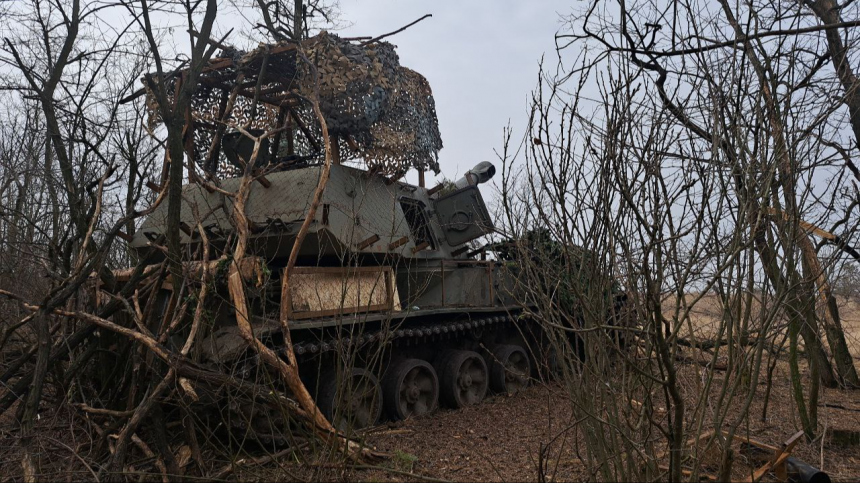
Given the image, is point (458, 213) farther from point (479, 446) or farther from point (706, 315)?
point (706, 315)

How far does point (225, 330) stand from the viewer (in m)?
6.32

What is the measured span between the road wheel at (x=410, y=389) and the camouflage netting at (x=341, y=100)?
2459mm

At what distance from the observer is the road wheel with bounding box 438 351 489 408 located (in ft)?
29.1

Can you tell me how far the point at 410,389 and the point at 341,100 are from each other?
11.7 feet

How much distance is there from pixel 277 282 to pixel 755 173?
15.8 feet

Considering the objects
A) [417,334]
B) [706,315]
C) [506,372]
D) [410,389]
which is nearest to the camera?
[706,315]

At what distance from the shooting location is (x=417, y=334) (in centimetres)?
793

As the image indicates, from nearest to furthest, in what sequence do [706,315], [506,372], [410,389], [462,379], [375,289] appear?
[706,315]
[375,289]
[410,389]
[462,379]
[506,372]

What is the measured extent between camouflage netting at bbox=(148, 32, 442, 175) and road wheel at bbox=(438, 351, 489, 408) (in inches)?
101

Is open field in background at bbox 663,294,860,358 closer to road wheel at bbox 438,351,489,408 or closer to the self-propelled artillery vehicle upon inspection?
the self-propelled artillery vehicle

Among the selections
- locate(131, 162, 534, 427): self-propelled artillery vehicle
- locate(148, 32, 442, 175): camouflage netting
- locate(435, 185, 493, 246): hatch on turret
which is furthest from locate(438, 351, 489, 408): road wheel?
locate(148, 32, 442, 175): camouflage netting

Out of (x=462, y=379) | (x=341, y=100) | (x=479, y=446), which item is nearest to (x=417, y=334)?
(x=462, y=379)

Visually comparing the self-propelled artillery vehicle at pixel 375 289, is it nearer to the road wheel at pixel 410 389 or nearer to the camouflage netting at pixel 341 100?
the road wheel at pixel 410 389

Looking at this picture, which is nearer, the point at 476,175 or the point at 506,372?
the point at 506,372
